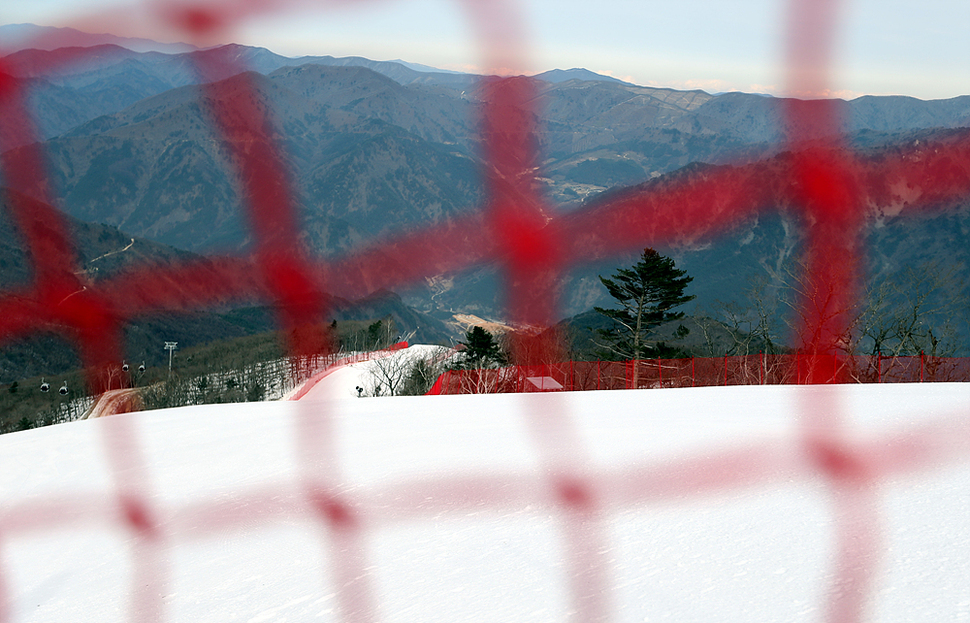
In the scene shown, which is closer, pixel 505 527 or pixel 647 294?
pixel 505 527

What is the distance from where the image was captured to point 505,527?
184 inches

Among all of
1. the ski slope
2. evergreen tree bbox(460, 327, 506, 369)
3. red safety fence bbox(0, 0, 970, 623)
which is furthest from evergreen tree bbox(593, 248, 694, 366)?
the ski slope

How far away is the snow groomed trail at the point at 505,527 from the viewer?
3.42 m

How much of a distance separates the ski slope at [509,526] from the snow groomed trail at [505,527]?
0.06 ft

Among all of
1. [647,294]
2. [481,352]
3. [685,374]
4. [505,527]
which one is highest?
[505,527]

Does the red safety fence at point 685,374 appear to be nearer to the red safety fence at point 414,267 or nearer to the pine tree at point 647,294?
the pine tree at point 647,294

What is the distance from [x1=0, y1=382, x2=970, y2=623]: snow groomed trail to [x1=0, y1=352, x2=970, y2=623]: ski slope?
17 millimetres

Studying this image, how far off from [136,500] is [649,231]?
5435 inches

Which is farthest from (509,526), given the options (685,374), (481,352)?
(481,352)

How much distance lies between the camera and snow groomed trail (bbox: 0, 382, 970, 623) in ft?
11.2

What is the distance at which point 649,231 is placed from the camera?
5497 inches

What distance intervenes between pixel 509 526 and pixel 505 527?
1.0 inches

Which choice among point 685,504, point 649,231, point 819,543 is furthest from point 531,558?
point 649,231

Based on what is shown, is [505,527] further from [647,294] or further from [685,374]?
[647,294]
